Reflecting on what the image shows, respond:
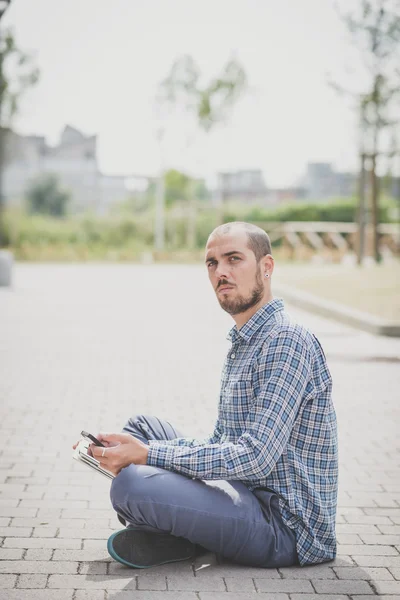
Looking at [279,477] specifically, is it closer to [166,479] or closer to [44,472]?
[166,479]

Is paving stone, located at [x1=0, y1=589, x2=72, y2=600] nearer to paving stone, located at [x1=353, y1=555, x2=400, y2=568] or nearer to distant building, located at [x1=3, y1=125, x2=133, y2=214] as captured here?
paving stone, located at [x1=353, y1=555, x2=400, y2=568]

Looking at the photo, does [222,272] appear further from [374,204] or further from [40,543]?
[374,204]

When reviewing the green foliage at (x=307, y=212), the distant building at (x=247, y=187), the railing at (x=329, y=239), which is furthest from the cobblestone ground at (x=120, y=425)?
the green foliage at (x=307, y=212)

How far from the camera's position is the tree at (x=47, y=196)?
46.5 m

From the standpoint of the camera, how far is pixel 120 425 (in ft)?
21.4

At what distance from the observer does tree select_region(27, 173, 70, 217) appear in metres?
46.5

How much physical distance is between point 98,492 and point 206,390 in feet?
10.6

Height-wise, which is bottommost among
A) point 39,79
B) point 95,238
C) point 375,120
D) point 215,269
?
point 95,238

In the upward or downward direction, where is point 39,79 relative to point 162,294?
upward

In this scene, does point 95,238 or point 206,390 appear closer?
point 206,390

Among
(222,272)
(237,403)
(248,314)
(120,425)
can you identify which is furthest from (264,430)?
(120,425)

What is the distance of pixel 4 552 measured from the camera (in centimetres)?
384

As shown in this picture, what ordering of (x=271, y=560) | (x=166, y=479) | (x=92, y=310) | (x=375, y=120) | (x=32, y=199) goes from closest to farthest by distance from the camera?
(x=166, y=479) < (x=271, y=560) < (x=92, y=310) < (x=375, y=120) < (x=32, y=199)

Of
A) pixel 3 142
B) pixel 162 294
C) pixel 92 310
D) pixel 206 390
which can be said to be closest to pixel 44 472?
pixel 206 390
